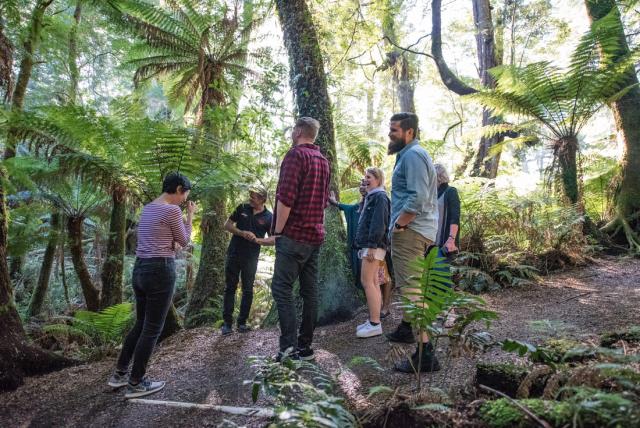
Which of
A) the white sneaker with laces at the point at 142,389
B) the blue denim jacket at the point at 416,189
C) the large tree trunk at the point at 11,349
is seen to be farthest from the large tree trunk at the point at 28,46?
the blue denim jacket at the point at 416,189

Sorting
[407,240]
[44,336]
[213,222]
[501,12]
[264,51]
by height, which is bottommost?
[44,336]

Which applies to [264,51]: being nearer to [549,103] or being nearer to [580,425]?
[549,103]

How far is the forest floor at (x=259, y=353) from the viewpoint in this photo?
2.71 meters

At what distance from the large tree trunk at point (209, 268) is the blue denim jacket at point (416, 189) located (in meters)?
4.68

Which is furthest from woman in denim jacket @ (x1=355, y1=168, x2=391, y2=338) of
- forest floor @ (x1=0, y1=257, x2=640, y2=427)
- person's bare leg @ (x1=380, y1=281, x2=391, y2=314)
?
person's bare leg @ (x1=380, y1=281, x2=391, y2=314)

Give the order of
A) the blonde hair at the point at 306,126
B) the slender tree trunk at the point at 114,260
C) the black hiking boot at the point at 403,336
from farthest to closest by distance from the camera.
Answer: the slender tree trunk at the point at 114,260, the black hiking boot at the point at 403,336, the blonde hair at the point at 306,126

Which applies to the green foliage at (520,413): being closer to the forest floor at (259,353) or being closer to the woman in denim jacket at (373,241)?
the forest floor at (259,353)

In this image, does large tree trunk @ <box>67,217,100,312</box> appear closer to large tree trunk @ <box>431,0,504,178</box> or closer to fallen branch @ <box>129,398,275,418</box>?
fallen branch @ <box>129,398,275,418</box>

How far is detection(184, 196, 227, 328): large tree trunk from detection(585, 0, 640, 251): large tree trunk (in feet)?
21.8

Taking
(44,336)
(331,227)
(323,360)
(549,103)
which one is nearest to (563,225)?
(549,103)

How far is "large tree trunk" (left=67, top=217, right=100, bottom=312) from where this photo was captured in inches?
288

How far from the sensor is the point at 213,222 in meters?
7.86

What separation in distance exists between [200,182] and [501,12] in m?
9.48

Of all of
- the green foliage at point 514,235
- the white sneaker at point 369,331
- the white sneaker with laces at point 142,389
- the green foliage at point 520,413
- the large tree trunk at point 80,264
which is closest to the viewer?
the green foliage at point 520,413
